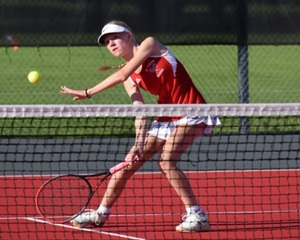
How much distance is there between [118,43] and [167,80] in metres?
0.43

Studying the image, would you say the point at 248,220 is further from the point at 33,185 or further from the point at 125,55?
the point at 33,185

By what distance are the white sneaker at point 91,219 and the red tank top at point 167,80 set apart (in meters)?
0.83

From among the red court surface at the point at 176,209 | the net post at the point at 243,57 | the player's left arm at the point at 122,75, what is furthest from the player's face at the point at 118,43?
the net post at the point at 243,57

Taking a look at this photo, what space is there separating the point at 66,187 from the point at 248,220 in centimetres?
144

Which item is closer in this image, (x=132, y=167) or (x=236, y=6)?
(x=132, y=167)

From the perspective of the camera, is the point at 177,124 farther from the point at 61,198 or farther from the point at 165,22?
the point at 165,22

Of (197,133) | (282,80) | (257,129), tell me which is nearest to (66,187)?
(197,133)

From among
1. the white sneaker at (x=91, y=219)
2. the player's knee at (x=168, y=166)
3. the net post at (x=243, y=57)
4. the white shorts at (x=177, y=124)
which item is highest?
the net post at (x=243, y=57)

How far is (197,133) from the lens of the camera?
21.2 ft

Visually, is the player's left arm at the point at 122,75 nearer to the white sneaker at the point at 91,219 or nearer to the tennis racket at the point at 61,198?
the tennis racket at the point at 61,198

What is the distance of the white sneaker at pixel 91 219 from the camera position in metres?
6.63

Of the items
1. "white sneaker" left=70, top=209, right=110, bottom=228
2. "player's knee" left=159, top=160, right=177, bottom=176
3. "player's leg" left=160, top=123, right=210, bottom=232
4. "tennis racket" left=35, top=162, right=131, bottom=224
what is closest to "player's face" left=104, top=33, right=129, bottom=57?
"player's leg" left=160, top=123, right=210, bottom=232

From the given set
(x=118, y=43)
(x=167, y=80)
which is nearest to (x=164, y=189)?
(x=167, y=80)

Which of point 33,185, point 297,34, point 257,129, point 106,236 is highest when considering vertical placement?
point 297,34
